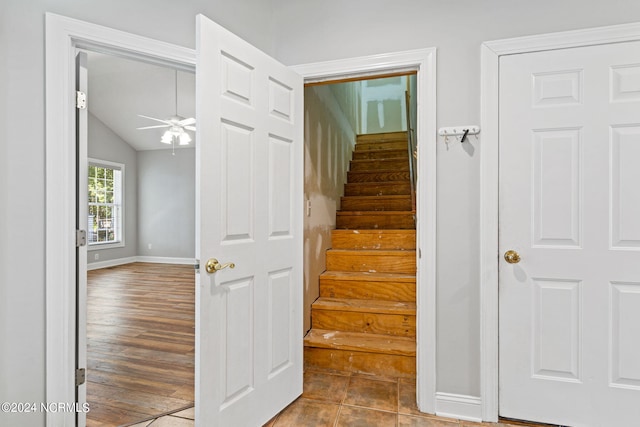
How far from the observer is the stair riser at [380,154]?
5.16m

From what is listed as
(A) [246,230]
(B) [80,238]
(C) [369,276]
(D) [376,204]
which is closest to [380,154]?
(D) [376,204]

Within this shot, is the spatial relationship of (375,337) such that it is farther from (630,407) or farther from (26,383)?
(26,383)

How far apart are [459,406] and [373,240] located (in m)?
1.69

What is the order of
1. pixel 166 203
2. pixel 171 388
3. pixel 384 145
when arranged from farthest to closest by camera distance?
pixel 166 203 → pixel 384 145 → pixel 171 388

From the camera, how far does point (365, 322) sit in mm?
2672

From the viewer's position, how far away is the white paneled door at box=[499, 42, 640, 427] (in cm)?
175

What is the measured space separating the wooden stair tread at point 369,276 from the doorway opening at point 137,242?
137 centimetres

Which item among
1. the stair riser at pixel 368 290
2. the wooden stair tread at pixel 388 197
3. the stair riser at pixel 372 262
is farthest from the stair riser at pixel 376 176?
the stair riser at pixel 368 290

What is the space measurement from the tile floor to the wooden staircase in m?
0.15

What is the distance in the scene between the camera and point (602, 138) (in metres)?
1.77

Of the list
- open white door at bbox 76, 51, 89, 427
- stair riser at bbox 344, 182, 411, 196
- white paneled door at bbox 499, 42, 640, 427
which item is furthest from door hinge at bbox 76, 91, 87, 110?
stair riser at bbox 344, 182, 411, 196

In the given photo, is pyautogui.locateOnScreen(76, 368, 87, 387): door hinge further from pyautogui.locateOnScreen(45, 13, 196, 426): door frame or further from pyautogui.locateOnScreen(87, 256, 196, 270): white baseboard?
pyautogui.locateOnScreen(87, 256, 196, 270): white baseboard

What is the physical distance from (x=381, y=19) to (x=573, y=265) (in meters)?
1.79

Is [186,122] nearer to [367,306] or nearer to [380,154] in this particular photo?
[380,154]
